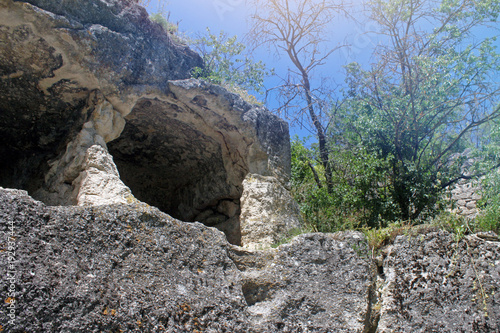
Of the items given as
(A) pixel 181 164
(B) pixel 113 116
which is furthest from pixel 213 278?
(A) pixel 181 164

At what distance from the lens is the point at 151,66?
16.1 ft

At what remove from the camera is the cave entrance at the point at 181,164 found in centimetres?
565

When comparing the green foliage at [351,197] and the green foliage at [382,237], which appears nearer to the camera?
the green foliage at [382,237]

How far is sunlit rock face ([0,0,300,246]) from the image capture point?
4.26m

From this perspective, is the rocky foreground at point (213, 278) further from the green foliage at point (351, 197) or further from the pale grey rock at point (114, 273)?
the green foliage at point (351, 197)

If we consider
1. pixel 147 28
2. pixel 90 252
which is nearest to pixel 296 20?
pixel 147 28

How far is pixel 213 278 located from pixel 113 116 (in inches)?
88.0

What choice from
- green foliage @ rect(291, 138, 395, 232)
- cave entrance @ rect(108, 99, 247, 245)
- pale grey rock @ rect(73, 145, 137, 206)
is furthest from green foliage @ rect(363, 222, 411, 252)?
pale grey rock @ rect(73, 145, 137, 206)

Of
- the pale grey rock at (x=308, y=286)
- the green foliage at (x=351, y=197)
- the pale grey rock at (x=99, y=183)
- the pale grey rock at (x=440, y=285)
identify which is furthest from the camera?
the green foliage at (x=351, y=197)

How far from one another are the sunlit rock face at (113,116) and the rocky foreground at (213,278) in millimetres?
737

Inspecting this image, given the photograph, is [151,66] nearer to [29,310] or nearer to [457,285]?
[29,310]

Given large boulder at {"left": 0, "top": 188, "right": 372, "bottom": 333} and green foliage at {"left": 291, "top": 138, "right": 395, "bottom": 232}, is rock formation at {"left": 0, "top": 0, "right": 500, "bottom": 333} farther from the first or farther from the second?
green foliage at {"left": 291, "top": 138, "right": 395, "bottom": 232}

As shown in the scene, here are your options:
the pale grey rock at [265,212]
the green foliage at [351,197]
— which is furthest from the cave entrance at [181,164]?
the green foliage at [351,197]

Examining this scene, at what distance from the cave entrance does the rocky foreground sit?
6.83 ft
